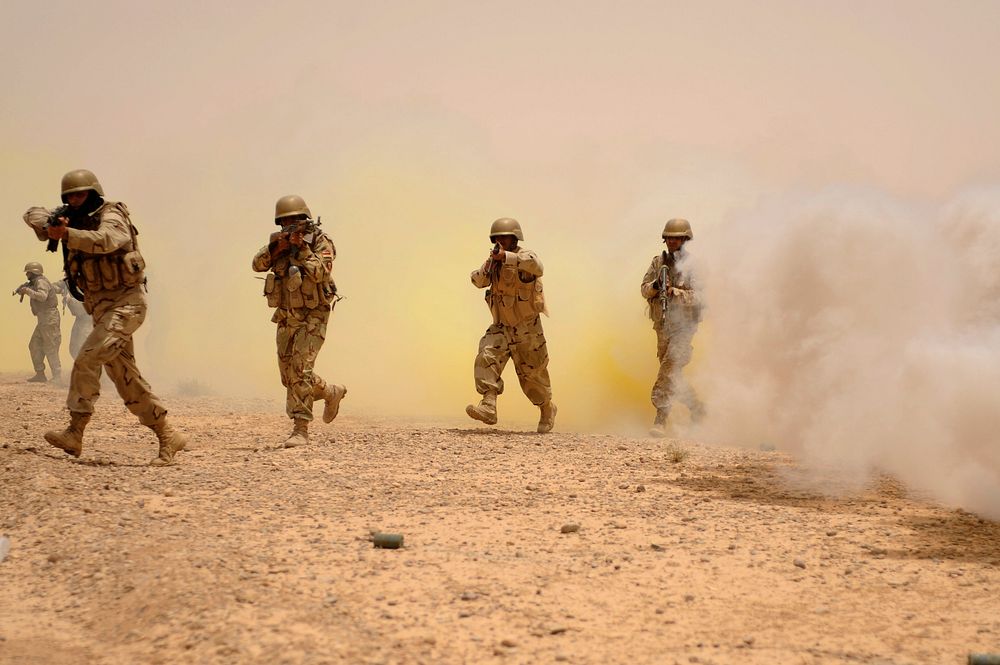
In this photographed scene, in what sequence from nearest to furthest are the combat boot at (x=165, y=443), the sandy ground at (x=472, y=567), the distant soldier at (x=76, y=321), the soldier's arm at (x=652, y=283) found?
the sandy ground at (x=472, y=567)
the combat boot at (x=165, y=443)
the soldier's arm at (x=652, y=283)
the distant soldier at (x=76, y=321)

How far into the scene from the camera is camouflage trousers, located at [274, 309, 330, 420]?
34.4 feet

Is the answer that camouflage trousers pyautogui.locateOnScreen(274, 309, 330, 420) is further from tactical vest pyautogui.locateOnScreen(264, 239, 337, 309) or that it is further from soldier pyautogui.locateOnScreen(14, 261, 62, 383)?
soldier pyautogui.locateOnScreen(14, 261, 62, 383)

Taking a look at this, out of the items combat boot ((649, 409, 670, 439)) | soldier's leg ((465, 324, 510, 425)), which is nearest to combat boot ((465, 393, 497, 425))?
soldier's leg ((465, 324, 510, 425))

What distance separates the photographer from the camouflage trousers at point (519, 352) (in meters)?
11.8

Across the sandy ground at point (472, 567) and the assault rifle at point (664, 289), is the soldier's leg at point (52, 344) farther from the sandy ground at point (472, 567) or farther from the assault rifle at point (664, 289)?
the assault rifle at point (664, 289)

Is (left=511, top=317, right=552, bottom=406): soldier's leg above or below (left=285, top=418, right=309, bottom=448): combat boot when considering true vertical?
above

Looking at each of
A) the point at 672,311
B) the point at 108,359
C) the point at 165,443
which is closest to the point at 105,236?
the point at 108,359

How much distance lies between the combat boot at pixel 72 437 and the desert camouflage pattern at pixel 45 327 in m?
12.5

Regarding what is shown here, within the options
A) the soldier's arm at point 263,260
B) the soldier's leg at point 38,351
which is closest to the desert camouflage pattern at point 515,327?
the soldier's arm at point 263,260

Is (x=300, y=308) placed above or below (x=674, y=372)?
above

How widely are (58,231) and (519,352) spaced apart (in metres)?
5.21

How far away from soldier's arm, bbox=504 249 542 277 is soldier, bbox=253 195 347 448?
198 centimetres

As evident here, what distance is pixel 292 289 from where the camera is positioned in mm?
10359

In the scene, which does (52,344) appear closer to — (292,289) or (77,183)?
(292,289)
